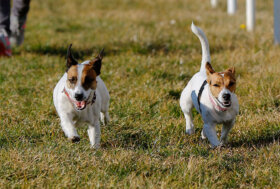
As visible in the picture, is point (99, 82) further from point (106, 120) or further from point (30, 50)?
point (30, 50)

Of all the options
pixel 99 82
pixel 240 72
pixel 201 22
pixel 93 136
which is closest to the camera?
pixel 93 136

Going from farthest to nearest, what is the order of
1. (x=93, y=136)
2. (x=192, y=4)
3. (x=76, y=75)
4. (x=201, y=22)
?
(x=192, y=4) → (x=201, y=22) → (x=93, y=136) → (x=76, y=75)

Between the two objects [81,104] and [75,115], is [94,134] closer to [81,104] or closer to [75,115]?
[75,115]

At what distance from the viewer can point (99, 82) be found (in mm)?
4734

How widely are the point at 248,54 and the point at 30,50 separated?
371 centimetres

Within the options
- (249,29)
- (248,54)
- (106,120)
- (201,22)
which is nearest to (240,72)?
(248,54)

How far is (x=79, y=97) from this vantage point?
3977 millimetres

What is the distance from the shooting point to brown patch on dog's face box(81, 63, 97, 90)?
402 centimetres

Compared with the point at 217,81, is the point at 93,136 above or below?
below

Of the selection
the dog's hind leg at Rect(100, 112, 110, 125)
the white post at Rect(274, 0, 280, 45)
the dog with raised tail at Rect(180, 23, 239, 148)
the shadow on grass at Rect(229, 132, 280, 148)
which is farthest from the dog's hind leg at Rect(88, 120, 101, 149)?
the white post at Rect(274, 0, 280, 45)

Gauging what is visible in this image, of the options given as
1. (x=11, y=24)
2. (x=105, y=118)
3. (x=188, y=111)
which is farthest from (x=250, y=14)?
(x=105, y=118)

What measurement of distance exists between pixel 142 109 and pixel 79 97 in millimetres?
1555

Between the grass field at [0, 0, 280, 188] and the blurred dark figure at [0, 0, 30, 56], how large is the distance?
9.0 inches

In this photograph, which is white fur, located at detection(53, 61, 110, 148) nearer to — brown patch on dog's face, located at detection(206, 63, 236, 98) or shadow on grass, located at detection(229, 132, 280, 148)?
brown patch on dog's face, located at detection(206, 63, 236, 98)
